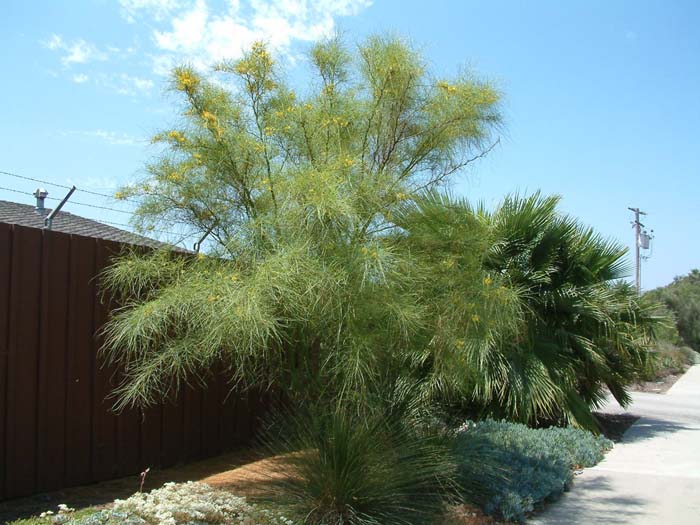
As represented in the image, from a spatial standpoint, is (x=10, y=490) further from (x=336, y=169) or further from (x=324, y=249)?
(x=336, y=169)

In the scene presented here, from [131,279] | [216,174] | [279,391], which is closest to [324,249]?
[216,174]

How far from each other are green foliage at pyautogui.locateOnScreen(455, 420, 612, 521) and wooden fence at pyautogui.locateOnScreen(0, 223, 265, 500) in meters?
3.26

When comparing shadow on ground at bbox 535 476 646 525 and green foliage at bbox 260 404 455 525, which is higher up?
green foliage at bbox 260 404 455 525

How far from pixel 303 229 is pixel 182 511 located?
7.52ft

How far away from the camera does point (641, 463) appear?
9078 mm

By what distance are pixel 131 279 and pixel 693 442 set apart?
9.18 m

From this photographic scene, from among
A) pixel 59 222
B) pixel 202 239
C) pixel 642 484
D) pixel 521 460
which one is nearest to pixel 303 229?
pixel 202 239

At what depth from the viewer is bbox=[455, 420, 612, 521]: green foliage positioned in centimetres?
635

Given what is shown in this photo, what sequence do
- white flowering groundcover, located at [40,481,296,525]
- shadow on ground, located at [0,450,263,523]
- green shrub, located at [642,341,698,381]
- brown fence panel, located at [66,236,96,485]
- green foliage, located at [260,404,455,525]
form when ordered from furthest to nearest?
green shrub, located at [642,341,698,381], brown fence panel, located at [66,236,96,485], shadow on ground, located at [0,450,263,523], green foliage, located at [260,404,455,525], white flowering groundcover, located at [40,481,296,525]

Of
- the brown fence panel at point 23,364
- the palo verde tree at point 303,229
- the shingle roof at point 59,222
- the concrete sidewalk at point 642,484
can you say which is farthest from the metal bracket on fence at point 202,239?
the shingle roof at point 59,222

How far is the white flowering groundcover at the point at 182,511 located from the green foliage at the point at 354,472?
28 cm

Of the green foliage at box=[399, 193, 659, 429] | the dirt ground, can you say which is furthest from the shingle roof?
the green foliage at box=[399, 193, 659, 429]

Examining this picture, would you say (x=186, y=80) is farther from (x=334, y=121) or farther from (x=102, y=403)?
(x=102, y=403)

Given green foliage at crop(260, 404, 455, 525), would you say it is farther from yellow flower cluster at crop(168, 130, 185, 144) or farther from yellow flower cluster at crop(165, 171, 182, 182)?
yellow flower cluster at crop(168, 130, 185, 144)
